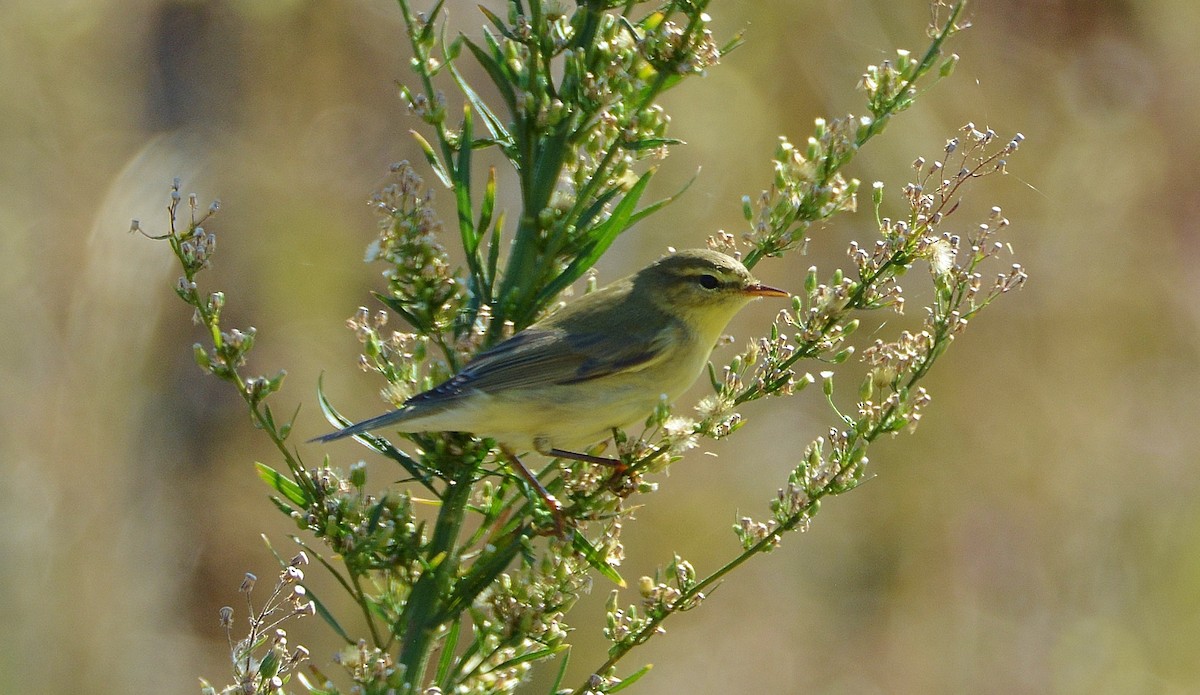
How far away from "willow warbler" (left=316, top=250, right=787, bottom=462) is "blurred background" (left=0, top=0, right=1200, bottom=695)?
2960 millimetres

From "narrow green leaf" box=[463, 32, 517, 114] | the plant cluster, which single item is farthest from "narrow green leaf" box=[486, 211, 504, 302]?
"narrow green leaf" box=[463, 32, 517, 114]

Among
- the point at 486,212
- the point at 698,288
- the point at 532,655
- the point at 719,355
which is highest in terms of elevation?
the point at 719,355

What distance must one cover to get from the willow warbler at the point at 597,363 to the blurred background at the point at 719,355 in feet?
9.71

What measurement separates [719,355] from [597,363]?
2750 millimetres

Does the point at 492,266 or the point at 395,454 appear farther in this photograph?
the point at 492,266

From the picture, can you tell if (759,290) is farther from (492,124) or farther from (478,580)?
(478,580)

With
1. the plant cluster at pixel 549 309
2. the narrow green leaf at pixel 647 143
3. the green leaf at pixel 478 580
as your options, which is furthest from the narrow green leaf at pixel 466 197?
the green leaf at pixel 478 580

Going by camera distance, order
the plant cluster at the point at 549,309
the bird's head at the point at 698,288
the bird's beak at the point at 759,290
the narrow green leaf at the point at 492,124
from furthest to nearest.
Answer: the bird's head at the point at 698,288 → the bird's beak at the point at 759,290 → the narrow green leaf at the point at 492,124 → the plant cluster at the point at 549,309

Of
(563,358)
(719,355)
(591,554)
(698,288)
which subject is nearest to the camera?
(591,554)

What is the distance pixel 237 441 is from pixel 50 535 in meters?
1.04

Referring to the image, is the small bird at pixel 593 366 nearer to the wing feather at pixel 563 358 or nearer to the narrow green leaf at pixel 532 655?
the wing feather at pixel 563 358

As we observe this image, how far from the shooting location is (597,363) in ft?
8.49

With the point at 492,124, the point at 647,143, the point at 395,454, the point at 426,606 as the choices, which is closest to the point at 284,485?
the point at 395,454

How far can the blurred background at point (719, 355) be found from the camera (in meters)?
5.43
